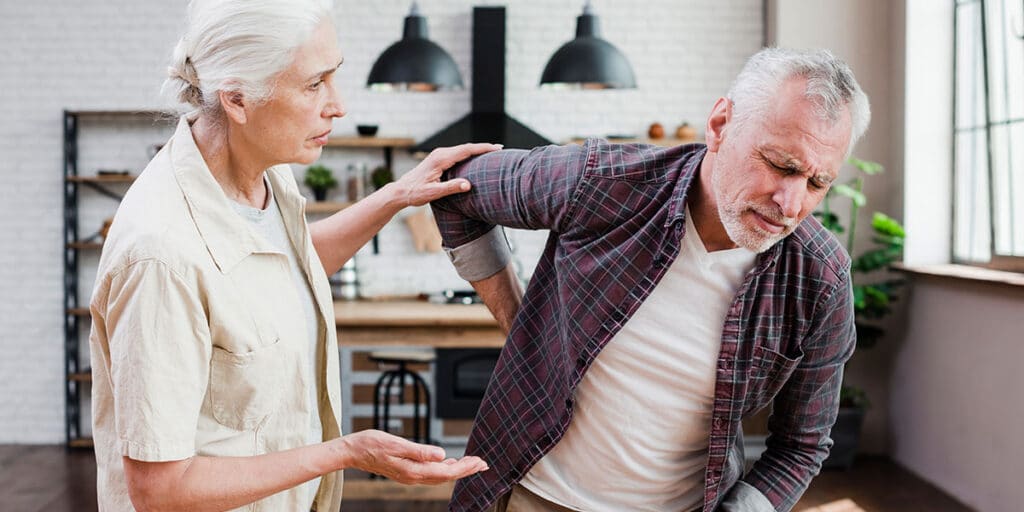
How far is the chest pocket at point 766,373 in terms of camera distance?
5.30 ft

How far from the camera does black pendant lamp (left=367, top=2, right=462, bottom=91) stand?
5.09 m

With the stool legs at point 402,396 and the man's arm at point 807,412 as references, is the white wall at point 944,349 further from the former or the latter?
the man's arm at point 807,412

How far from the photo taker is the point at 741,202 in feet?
5.02

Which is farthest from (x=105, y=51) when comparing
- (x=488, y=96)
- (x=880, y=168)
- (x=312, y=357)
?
(x=312, y=357)

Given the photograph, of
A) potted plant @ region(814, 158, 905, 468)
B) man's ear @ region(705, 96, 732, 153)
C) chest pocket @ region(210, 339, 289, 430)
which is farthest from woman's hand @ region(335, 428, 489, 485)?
potted plant @ region(814, 158, 905, 468)

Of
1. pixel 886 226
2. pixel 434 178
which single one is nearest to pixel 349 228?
pixel 434 178

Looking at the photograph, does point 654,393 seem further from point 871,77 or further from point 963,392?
point 871,77

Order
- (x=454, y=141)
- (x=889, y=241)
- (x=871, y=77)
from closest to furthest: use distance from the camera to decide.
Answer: (x=889, y=241), (x=871, y=77), (x=454, y=141)

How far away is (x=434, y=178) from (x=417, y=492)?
3191mm

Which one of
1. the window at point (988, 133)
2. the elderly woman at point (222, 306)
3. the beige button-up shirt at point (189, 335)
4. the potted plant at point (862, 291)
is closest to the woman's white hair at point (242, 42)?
the elderly woman at point (222, 306)

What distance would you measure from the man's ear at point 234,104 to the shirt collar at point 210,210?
81 millimetres

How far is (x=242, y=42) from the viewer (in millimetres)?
1376

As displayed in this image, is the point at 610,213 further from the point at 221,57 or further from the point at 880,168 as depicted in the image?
the point at 880,168

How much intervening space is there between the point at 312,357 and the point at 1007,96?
4.31 m
